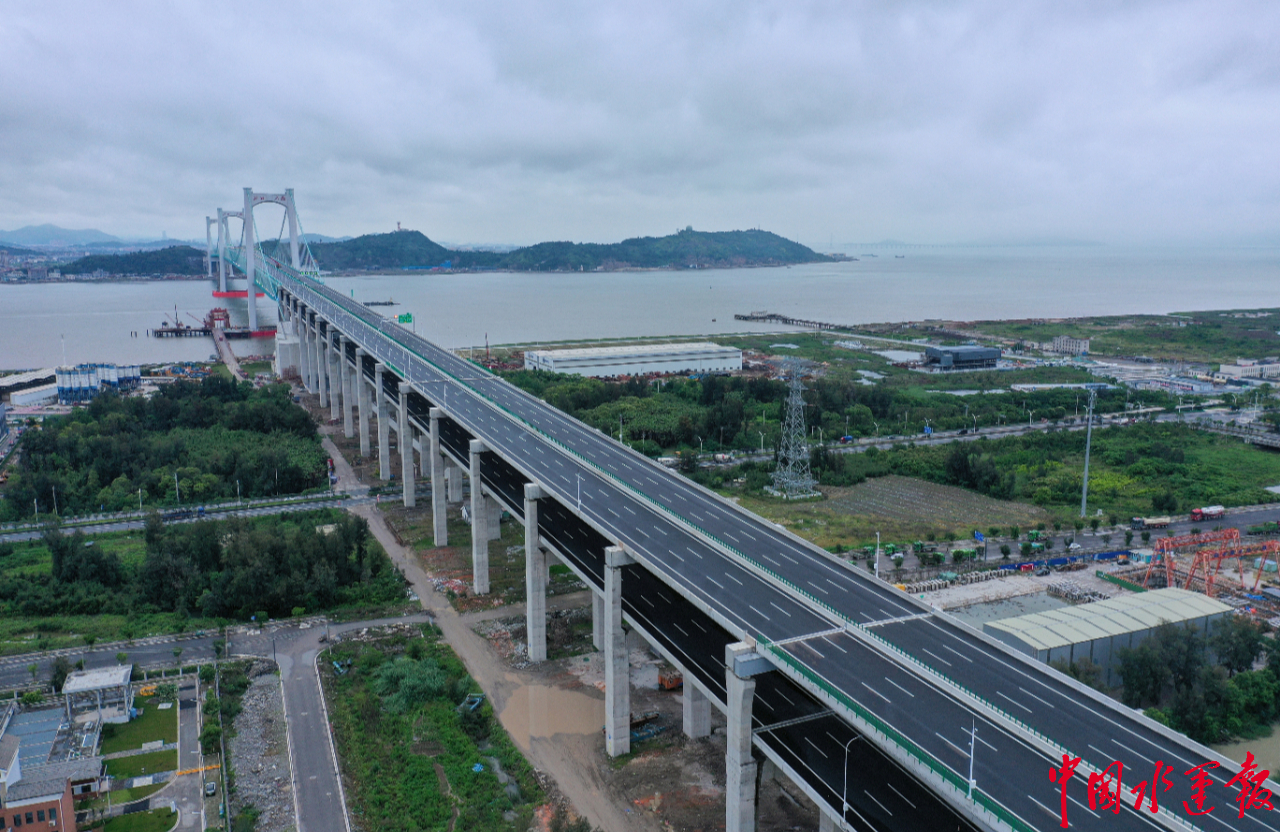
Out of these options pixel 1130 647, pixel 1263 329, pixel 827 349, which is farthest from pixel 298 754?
pixel 1263 329

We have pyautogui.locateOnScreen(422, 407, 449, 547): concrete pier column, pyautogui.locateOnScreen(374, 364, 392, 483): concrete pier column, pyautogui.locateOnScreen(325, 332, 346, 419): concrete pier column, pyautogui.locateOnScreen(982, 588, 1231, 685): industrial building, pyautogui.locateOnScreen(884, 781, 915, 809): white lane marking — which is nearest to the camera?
pyautogui.locateOnScreen(884, 781, 915, 809): white lane marking

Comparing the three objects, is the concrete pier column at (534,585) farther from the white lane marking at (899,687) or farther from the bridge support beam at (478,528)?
the white lane marking at (899,687)

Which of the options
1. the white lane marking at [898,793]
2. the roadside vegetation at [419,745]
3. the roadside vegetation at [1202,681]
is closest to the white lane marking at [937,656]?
the white lane marking at [898,793]

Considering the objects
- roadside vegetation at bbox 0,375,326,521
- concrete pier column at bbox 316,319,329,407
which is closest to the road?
roadside vegetation at bbox 0,375,326,521

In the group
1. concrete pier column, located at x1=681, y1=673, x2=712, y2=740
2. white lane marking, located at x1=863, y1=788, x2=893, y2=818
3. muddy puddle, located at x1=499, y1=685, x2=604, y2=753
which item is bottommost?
muddy puddle, located at x1=499, y1=685, x2=604, y2=753

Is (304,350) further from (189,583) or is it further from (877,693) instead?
(877,693)

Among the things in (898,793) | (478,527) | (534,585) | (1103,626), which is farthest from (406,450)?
(898,793)

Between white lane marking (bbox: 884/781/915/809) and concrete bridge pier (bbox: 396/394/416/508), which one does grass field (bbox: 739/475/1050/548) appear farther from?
white lane marking (bbox: 884/781/915/809)
